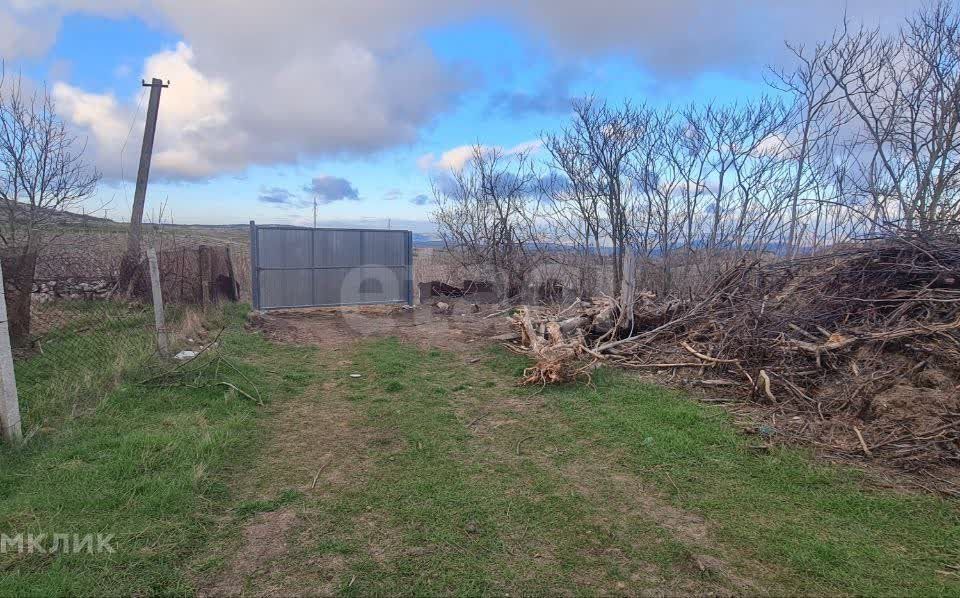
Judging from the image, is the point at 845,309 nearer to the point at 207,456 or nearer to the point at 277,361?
the point at 207,456

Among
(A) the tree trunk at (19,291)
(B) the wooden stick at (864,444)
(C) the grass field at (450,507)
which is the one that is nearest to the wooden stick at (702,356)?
(C) the grass field at (450,507)

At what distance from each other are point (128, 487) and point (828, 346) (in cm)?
624

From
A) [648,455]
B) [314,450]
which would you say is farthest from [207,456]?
[648,455]

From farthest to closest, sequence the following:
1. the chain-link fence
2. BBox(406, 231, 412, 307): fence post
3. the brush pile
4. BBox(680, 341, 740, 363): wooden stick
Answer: BBox(406, 231, 412, 307): fence post
BBox(680, 341, 740, 363): wooden stick
the chain-link fence
the brush pile

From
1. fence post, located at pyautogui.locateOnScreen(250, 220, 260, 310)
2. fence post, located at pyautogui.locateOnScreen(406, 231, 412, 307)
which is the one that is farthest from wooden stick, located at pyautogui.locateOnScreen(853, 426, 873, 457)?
fence post, located at pyautogui.locateOnScreen(250, 220, 260, 310)

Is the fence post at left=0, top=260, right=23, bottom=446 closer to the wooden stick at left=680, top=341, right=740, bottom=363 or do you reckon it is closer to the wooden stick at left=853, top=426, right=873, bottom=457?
the wooden stick at left=853, top=426, right=873, bottom=457

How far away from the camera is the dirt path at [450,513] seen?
2590mm

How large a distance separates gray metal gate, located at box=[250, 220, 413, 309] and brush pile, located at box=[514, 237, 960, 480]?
629cm

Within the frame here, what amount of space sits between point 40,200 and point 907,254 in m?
13.2

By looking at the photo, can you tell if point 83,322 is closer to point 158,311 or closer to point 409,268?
point 158,311

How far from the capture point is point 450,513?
10.6 feet

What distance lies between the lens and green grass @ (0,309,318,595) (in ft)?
8.29

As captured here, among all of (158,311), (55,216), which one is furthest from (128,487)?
(55,216)

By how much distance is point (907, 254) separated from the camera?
222 inches
